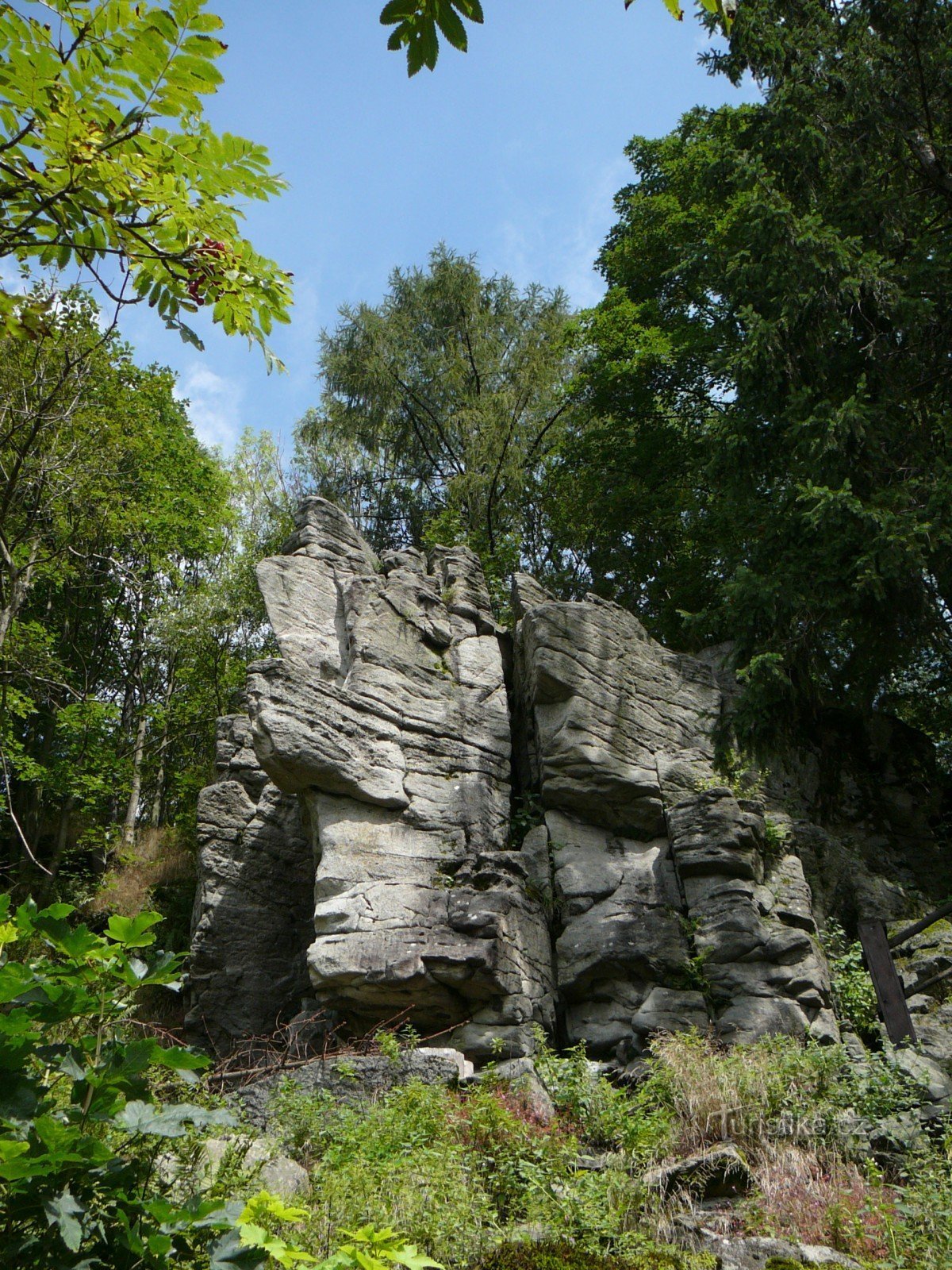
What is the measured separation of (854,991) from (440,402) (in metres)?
16.7

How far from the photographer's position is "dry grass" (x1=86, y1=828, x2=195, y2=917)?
59.6 feet

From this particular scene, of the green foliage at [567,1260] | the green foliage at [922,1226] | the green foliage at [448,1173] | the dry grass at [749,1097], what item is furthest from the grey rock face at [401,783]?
the green foliage at [567,1260]

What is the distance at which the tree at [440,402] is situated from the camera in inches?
917

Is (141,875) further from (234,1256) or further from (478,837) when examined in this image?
(234,1256)

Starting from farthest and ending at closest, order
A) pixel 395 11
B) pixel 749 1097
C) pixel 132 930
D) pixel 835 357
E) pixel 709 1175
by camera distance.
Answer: pixel 835 357, pixel 749 1097, pixel 709 1175, pixel 132 930, pixel 395 11

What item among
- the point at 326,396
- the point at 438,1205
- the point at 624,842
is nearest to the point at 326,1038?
the point at 624,842

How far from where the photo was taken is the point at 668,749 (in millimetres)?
14391

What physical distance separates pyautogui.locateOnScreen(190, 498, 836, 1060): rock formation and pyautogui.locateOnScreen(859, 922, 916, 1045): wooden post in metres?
1.71

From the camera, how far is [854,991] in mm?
11898

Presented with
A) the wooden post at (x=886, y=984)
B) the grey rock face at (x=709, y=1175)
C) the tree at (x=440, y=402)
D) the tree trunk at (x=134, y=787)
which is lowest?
the grey rock face at (x=709, y=1175)

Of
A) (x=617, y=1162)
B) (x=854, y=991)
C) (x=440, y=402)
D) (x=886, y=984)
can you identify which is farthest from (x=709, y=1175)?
(x=440, y=402)

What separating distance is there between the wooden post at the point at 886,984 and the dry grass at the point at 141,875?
12.1 meters

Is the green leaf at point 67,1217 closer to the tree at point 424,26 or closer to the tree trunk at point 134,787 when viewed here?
the tree at point 424,26

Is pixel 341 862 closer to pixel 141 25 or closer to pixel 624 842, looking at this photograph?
pixel 624 842
